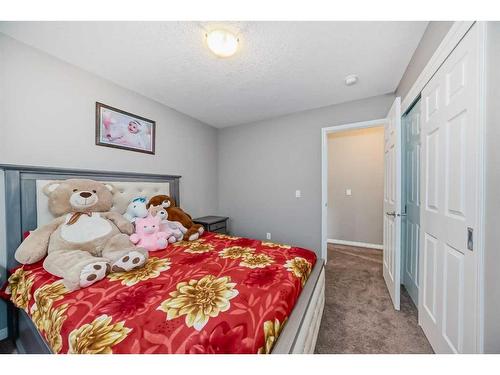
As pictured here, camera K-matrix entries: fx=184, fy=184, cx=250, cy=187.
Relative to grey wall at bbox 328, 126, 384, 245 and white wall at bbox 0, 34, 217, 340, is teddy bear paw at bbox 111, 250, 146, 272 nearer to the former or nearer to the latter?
white wall at bbox 0, 34, 217, 340

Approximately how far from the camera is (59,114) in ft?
5.23

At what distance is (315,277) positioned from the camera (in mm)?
1397

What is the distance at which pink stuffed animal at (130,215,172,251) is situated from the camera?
161cm

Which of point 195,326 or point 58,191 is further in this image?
point 58,191

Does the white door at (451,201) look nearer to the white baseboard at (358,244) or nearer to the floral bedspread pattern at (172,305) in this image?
the floral bedspread pattern at (172,305)

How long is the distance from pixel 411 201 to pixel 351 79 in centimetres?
138

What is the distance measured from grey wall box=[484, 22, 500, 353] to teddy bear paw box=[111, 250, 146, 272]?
183 centimetres

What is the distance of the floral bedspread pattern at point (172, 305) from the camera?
69cm

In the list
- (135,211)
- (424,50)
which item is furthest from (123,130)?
(424,50)

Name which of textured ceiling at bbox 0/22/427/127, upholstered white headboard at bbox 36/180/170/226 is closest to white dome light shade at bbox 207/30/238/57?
textured ceiling at bbox 0/22/427/127

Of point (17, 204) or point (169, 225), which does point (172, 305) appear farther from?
point (17, 204)

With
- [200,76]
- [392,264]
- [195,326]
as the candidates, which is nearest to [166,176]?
[200,76]
